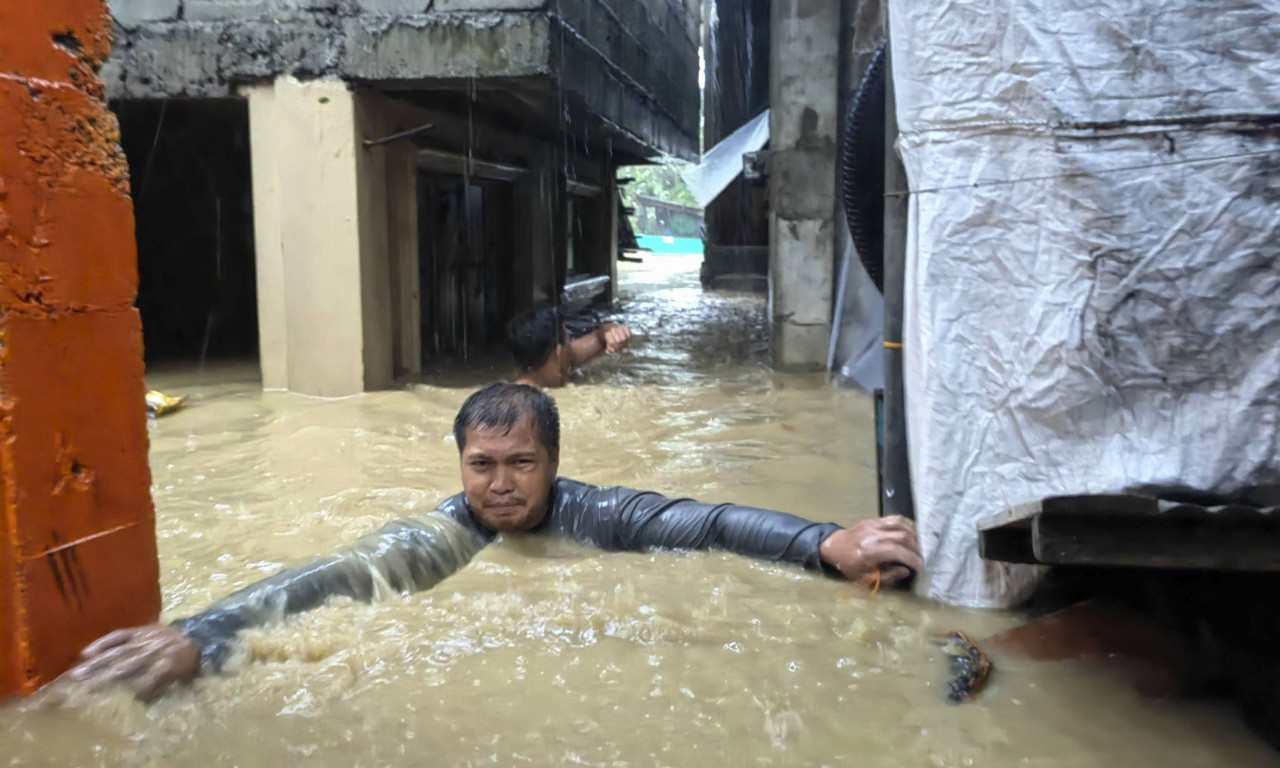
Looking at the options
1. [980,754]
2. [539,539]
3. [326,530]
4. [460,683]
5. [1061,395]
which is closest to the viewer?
[980,754]

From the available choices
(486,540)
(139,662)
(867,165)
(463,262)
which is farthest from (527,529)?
(463,262)

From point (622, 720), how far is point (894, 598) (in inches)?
39.7

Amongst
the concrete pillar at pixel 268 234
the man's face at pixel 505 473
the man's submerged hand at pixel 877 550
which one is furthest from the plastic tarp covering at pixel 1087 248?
the concrete pillar at pixel 268 234

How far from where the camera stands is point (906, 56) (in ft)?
8.63

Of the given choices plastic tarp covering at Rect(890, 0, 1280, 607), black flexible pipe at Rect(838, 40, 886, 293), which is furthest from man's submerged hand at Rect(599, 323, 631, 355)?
plastic tarp covering at Rect(890, 0, 1280, 607)

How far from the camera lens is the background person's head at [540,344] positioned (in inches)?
258

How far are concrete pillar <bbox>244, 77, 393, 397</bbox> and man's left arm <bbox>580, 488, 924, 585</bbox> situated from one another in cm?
376

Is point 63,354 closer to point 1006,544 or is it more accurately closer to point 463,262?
point 1006,544

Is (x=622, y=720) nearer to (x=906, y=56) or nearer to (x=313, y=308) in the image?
(x=906, y=56)

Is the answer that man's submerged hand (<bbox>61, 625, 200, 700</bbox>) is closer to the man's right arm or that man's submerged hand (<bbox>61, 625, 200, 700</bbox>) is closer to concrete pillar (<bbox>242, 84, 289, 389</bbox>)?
the man's right arm

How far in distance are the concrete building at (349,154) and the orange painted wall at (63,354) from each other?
14.3ft

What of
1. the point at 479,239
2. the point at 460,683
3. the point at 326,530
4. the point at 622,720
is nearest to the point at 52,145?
the point at 460,683

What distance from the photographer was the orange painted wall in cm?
192

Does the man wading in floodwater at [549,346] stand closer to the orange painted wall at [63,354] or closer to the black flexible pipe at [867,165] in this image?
the black flexible pipe at [867,165]
